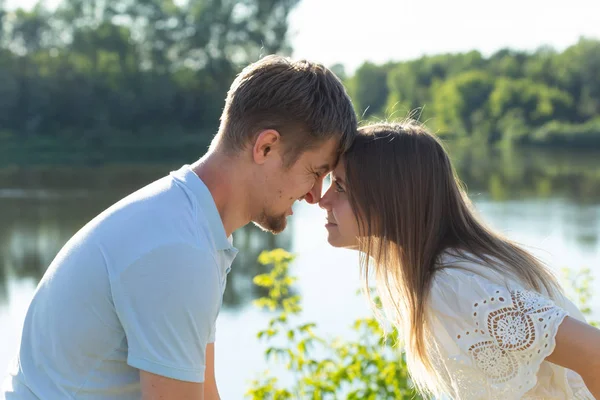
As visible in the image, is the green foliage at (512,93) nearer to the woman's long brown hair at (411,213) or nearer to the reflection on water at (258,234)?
the reflection on water at (258,234)

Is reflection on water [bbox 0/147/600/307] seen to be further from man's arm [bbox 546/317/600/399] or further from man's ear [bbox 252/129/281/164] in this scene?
man's ear [bbox 252/129/281/164]

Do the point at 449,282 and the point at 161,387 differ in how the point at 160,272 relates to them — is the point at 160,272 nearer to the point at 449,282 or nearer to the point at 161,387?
the point at 161,387

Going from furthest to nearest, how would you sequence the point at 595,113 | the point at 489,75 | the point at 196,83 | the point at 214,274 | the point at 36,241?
the point at 489,75, the point at 595,113, the point at 196,83, the point at 36,241, the point at 214,274

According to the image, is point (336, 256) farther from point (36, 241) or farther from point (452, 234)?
point (452, 234)

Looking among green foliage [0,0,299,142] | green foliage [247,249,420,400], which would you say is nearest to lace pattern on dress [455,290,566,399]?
green foliage [247,249,420,400]

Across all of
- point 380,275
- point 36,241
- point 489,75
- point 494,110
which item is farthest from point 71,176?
point 489,75

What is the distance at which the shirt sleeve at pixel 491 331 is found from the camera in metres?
1.90

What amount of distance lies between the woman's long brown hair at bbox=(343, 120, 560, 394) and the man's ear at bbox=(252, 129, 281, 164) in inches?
13.9

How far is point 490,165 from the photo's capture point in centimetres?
2825

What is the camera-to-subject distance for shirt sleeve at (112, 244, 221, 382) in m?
1.50

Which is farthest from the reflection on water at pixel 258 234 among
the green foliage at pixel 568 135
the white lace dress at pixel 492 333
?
the green foliage at pixel 568 135

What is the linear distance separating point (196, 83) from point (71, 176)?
14957mm

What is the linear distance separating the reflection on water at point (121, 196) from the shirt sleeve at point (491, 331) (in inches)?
141

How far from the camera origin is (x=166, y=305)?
150 cm
